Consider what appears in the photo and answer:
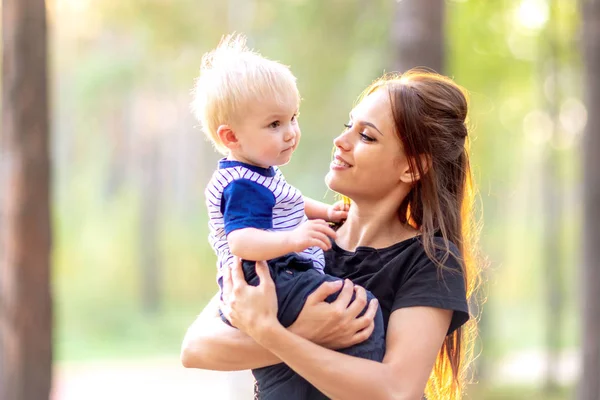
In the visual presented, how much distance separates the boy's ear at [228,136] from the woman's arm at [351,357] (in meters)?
0.37

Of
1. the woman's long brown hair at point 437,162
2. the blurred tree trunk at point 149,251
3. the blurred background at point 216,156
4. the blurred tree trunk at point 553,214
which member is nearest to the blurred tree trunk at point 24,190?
the blurred background at point 216,156

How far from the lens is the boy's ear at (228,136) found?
99.9 inches

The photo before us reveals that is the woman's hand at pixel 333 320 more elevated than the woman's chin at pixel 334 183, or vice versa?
the woman's chin at pixel 334 183

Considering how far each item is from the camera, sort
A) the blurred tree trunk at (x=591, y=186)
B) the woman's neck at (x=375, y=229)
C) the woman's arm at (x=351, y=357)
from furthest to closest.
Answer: the blurred tree trunk at (x=591, y=186) → the woman's neck at (x=375, y=229) → the woman's arm at (x=351, y=357)

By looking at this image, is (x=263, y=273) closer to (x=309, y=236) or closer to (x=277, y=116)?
(x=309, y=236)

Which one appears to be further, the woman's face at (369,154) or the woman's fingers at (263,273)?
the woman's face at (369,154)

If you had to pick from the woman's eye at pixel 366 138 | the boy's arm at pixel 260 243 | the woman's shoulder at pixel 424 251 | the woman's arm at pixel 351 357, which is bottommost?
the woman's arm at pixel 351 357

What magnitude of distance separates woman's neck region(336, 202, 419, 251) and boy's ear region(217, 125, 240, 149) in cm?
53

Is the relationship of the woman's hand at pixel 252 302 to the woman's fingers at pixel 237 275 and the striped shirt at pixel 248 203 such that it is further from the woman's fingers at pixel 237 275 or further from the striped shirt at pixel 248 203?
the striped shirt at pixel 248 203

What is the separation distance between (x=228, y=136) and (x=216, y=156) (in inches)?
1072

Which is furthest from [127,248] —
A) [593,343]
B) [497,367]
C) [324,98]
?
[593,343]

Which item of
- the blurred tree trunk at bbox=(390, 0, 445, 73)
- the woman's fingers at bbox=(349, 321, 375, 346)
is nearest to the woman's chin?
the woman's fingers at bbox=(349, 321, 375, 346)

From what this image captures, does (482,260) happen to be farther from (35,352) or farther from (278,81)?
(35,352)

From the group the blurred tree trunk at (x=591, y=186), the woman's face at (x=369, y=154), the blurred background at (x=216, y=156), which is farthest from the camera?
the blurred background at (x=216, y=156)
